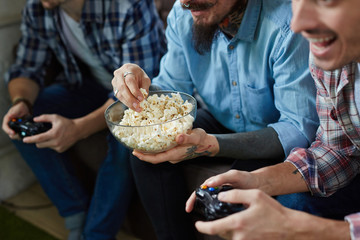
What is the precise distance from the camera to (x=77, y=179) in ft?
5.87

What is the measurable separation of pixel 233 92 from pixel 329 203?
49cm

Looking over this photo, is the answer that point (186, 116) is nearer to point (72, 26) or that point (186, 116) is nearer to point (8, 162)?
point (72, 26)

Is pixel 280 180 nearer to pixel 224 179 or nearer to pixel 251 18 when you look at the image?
pixel 224 179

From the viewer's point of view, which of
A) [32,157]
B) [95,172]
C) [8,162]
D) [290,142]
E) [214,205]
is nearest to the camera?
[214,205]

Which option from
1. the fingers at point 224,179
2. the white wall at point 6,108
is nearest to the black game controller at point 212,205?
the fingers at point 224,179

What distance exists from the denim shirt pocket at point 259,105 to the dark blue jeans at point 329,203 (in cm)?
33

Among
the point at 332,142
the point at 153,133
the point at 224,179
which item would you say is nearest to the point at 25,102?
the point at 153,133

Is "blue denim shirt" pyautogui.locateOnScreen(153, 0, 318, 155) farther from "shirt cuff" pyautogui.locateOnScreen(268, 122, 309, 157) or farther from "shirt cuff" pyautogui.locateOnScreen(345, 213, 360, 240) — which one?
"shirt cuff" pyautogui.locateOnScreen(345, 213, 360, 240)

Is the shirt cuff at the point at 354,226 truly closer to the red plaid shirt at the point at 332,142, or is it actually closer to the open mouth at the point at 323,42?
the red plaid shirt at the point at 332,142

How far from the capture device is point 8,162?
214 centimetres

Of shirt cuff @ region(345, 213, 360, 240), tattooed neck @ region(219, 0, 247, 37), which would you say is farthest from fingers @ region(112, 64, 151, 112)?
shirt cuff @ region(345, 213, 360, 240)

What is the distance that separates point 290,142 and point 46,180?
110cm

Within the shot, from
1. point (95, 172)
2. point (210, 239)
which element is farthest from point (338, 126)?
point (95, 172)

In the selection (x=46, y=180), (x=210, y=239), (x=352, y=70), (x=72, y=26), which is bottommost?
(x=46, y=180)
